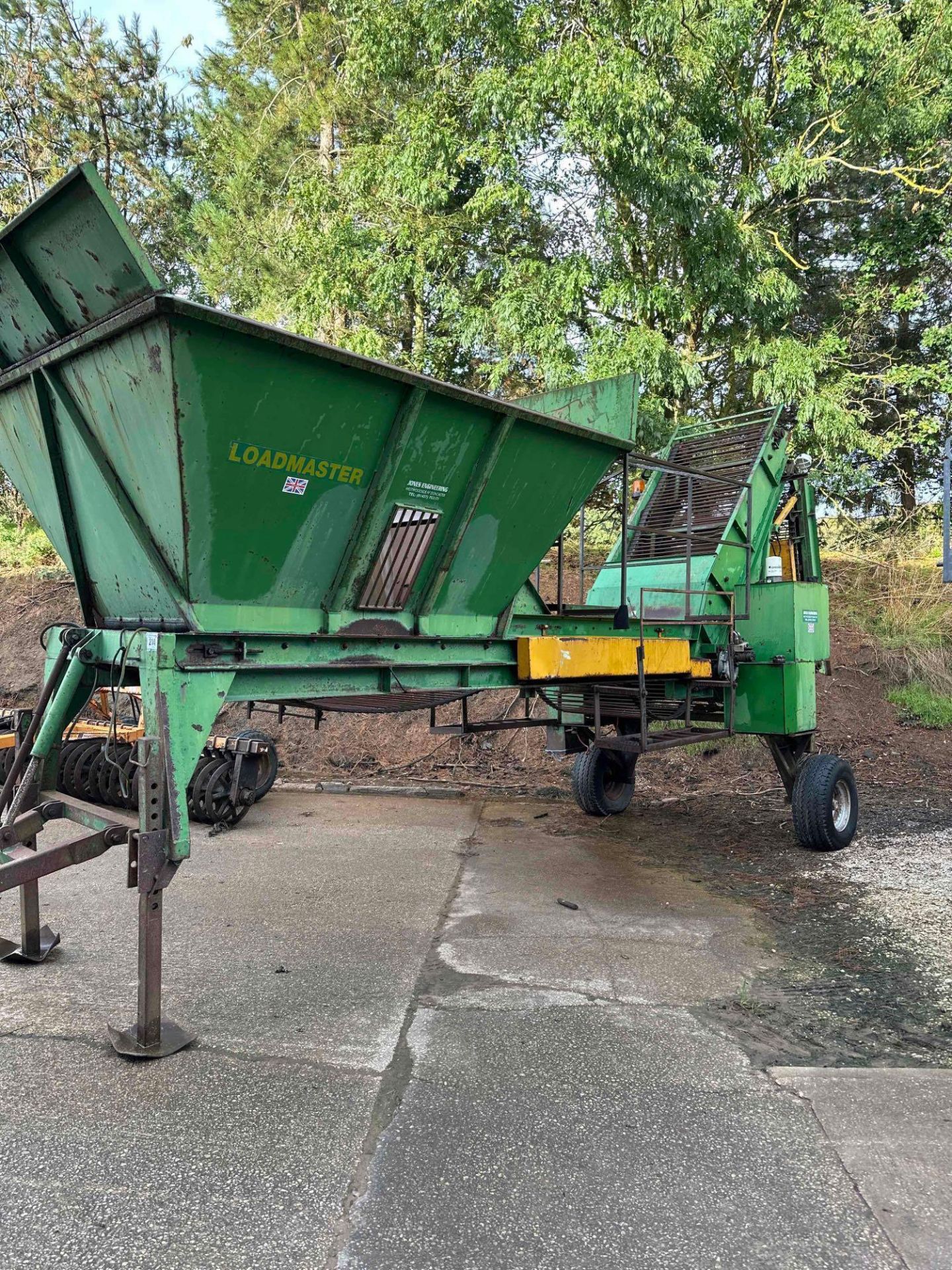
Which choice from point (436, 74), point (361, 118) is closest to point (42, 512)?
point (436, 74)

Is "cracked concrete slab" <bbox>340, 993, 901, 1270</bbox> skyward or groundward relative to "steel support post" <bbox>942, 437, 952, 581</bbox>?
groundward

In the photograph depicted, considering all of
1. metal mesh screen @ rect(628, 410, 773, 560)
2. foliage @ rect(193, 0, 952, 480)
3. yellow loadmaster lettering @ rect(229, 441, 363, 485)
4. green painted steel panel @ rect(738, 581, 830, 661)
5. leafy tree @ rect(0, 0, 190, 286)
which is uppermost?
leafy tree @ rect(0, 0, 190, 286)

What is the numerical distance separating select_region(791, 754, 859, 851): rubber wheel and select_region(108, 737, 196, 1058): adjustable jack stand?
16.1 ft

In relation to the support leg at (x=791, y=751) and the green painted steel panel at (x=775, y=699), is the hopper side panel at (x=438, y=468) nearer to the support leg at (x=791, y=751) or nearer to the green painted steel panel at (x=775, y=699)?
the green painted steel panel at (x=775, y=699)

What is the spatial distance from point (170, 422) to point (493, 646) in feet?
7.12

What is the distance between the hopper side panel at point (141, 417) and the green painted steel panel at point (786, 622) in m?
4.84

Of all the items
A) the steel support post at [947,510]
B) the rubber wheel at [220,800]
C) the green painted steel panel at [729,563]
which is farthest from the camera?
the rubber wheel at [220,800]

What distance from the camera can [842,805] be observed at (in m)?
6.87

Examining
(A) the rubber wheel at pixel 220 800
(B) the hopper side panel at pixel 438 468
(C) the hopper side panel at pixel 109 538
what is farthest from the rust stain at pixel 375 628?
(A) the rubber wheel at pixel 220 800

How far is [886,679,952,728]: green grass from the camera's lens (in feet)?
33.9

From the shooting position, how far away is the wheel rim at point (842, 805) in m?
6.81

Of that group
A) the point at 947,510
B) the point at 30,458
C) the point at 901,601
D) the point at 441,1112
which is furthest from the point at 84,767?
the point at 901,601

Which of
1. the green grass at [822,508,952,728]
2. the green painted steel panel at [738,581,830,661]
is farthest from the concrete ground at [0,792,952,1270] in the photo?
the green grass at [822,508,952,728]

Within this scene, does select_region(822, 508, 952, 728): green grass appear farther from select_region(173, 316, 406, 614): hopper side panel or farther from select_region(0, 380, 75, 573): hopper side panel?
select_region(0, 380, 75, 573): hopper side panel
